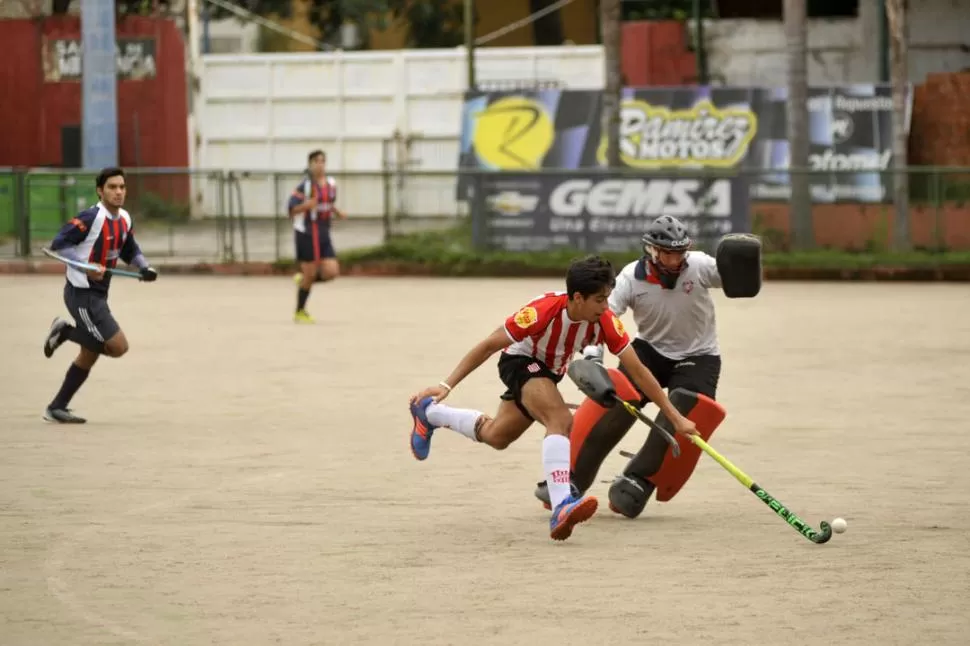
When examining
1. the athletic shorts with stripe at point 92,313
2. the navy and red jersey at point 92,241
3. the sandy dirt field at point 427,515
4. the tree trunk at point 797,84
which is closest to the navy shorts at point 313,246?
the sandy dirt field at point 427,515

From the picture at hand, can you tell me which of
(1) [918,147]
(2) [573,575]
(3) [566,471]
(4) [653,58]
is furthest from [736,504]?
(4) [653,58]

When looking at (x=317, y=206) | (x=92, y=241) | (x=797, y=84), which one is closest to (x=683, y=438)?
(x=92, y=241)

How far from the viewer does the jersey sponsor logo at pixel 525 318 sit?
27.6ft

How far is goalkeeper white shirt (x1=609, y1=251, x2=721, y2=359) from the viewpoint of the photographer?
934 cm

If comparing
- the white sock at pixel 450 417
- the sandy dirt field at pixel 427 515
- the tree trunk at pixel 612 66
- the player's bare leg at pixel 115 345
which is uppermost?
the tree trunk at pixel 612 66

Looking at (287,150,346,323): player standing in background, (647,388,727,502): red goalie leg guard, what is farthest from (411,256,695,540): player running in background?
(287,150,346,323): player standing in background

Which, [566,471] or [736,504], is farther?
[736,504]

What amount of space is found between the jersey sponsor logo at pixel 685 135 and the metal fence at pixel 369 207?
3406mm

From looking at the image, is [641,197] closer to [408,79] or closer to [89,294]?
[408,79]

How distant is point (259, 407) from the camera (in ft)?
43.3

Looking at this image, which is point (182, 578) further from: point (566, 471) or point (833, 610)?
point (833, 610)

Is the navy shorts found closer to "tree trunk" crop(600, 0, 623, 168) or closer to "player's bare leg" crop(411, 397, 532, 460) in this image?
"tree trunk" crop(600, 0, 623, 168)

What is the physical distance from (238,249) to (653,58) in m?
8.77

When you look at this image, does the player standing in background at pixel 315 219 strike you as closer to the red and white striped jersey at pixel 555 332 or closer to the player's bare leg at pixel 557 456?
the red and white striped jersey at pixel 555 332
